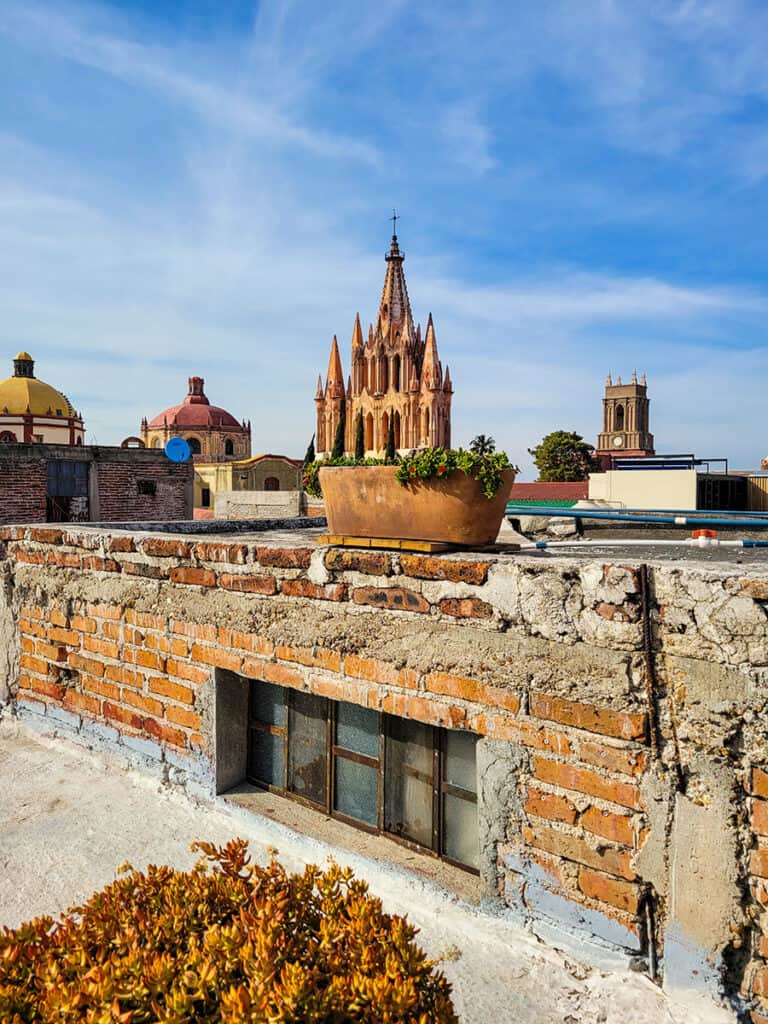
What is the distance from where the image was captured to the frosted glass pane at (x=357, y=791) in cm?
364

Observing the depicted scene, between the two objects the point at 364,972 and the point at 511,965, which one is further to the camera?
the point at 511,965

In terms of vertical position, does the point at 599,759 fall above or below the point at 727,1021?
above

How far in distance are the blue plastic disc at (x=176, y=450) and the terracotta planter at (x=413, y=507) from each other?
20496 mm

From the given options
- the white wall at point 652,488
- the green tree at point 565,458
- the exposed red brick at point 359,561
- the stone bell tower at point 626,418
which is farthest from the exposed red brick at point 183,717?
the stone bell tower at point 626,418

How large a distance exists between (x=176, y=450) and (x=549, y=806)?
21.9m

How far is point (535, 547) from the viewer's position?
422 cm

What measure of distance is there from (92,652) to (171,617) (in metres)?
0.96

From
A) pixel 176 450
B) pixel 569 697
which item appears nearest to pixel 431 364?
pixel 176 450

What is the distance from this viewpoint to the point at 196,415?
216 ft

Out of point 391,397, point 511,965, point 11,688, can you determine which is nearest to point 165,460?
point 11,688

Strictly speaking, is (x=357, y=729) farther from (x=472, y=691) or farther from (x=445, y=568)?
(x=445, y=568)

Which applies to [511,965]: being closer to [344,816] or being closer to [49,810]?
[344,816]

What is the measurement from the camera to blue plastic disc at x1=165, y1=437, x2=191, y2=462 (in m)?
22.8

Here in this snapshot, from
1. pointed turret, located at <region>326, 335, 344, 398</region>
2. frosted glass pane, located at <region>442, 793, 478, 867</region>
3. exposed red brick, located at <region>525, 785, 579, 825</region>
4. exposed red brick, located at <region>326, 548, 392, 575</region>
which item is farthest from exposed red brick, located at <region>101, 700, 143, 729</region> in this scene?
pointed turret, located at <region>326, 335, 344, 398</region>
